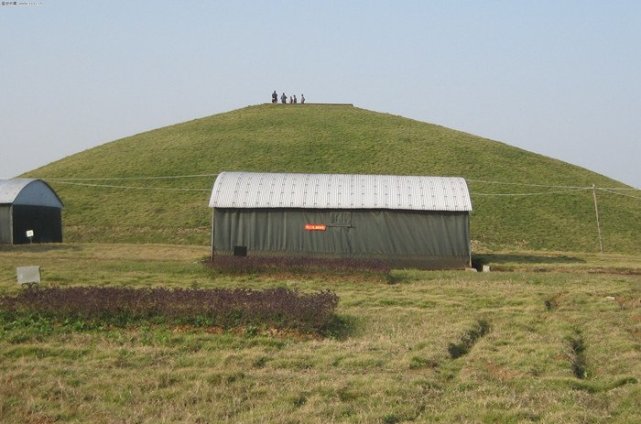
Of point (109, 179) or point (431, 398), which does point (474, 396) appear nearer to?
point (431, 398)

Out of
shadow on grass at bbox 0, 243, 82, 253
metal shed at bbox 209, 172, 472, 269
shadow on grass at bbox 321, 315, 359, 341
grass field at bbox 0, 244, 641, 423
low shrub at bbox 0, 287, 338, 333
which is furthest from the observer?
shadow on grass at bbox 0, 243, 82, 253

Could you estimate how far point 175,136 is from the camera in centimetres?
8869

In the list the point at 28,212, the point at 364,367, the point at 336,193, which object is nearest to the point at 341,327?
the point at 364,367

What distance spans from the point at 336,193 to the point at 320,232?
7.53ft

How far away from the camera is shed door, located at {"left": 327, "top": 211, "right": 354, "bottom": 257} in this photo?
3953 centimetres

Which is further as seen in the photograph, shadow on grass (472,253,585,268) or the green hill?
the green hill

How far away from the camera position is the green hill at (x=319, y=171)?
5734 cm

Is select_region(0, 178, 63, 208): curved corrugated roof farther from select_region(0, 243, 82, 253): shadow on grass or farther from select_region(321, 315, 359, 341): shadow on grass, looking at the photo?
select_region(321, 315, 359, 341): shadow on grass

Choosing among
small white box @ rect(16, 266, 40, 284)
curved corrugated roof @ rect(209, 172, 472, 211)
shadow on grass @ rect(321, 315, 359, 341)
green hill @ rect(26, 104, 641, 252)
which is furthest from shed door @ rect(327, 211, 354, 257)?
shadow on grass @ rect(321, 315, 359, 341)

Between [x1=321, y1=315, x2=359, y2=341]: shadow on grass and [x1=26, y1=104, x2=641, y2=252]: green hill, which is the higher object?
[x1=26, y1=104, x2=641, y2=252]: green hill

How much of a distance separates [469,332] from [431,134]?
7360 cm

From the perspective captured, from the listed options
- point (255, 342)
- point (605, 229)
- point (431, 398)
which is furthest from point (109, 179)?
point (431, 398)

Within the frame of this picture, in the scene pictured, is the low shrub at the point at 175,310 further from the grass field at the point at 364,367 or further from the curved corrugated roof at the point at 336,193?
the curved corrugated roof at the point at 336,193

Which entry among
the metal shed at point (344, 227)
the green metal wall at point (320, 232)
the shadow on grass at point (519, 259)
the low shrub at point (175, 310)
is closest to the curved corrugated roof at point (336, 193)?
the metal shed at point (344, 227)
